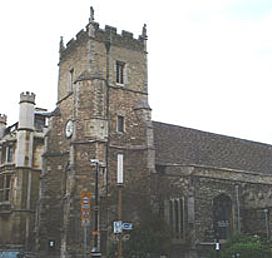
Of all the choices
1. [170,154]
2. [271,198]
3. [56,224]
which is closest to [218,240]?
[271,198]

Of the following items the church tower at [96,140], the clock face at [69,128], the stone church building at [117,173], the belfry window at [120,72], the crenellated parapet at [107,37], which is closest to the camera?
the church tower at [96,140]

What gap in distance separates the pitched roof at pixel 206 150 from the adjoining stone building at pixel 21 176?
1155cm

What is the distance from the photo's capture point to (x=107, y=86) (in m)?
34.8

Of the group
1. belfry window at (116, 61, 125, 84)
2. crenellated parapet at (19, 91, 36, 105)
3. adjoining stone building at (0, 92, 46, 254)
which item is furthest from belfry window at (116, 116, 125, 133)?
crenellated parapet at (19, 91, 36, 105)

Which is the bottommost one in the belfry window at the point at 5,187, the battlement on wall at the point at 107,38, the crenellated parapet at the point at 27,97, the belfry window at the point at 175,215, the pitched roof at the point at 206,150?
the belfry window at the point at 175,215

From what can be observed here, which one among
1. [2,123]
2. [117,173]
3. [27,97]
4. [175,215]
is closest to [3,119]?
[2,123]

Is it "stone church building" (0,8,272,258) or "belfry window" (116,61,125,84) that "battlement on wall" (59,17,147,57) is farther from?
"belfry window" (116,61,125,84)

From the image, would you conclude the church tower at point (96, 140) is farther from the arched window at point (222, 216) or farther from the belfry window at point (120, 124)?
the arched window at point (222, 216)

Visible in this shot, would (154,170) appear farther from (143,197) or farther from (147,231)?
(147,231)

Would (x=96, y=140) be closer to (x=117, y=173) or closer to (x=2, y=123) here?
(x=117, y=173)

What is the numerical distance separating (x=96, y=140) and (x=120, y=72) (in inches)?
246

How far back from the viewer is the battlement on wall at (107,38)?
35375mm

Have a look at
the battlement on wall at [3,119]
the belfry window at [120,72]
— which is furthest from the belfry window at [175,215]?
the battlement on wall at [3,119]

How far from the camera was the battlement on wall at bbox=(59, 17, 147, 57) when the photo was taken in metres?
35.4
